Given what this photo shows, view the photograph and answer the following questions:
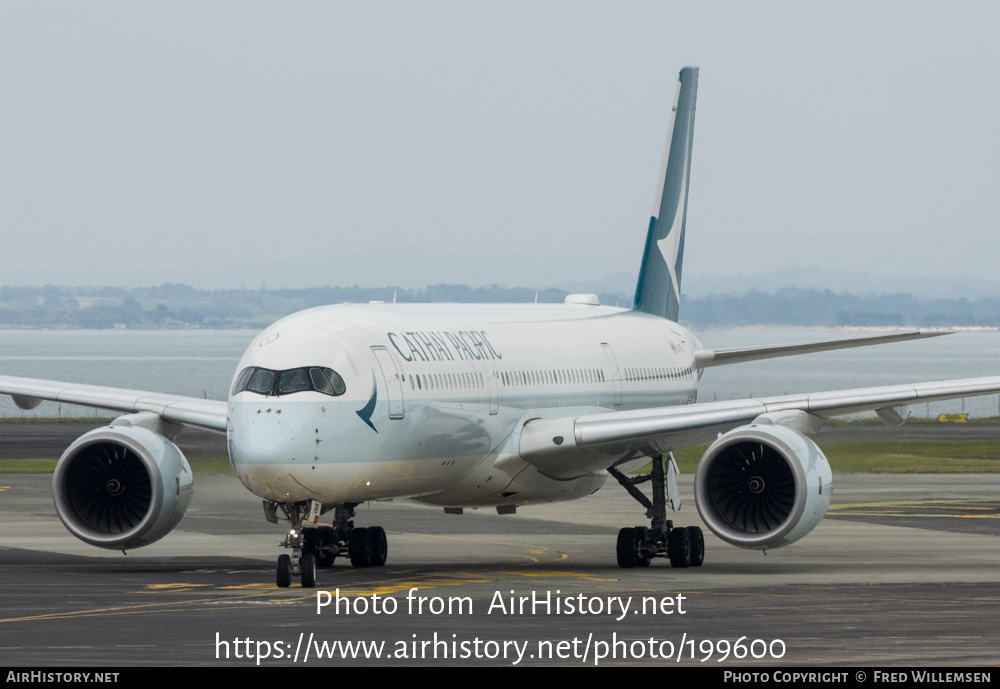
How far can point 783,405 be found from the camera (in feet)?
92.0

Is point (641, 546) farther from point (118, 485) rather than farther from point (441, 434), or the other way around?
point (118, 485)

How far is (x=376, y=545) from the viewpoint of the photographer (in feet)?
94.0

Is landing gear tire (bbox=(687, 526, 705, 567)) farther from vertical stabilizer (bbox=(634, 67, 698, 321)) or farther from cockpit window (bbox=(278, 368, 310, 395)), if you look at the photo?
vertical stabilizer (bbox=(634, 67, 698, 321))

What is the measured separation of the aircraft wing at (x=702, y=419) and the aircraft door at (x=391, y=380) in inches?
160

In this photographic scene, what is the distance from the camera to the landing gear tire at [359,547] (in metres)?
28.3

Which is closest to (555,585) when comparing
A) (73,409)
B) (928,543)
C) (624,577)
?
(624,577)

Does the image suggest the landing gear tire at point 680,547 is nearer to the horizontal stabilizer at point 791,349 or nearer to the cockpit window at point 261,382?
the horizontal stabilizer at point 791,349

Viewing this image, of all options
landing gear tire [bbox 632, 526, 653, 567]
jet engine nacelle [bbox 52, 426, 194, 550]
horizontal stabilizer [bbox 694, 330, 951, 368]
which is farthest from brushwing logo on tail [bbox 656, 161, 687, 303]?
jet engine nacelle [bbox 52, 426, 194, 550]

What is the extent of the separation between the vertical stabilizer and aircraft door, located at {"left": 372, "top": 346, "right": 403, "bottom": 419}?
46.2ft

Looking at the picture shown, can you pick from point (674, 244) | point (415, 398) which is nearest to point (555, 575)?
point (415, 398)

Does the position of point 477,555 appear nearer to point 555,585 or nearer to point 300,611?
point 555,585

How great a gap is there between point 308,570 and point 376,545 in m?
4.57

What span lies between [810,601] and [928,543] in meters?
11.2

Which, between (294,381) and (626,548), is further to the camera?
(626,548)
